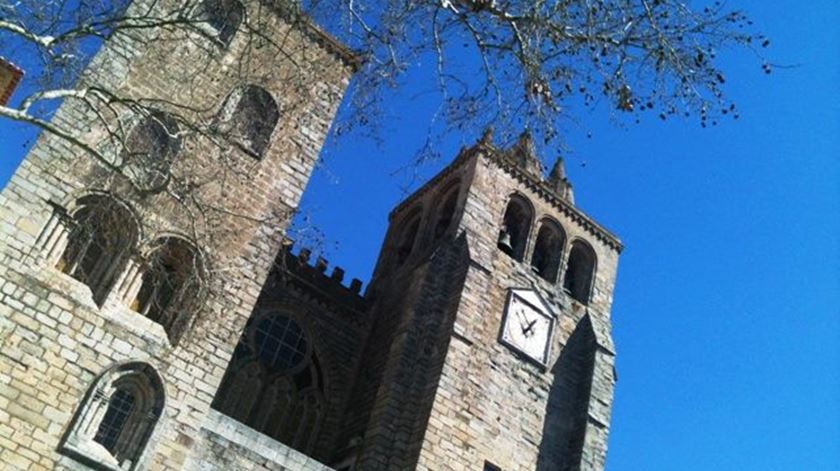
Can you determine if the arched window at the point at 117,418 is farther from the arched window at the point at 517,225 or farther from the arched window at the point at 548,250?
the arched window at the point at 548,250

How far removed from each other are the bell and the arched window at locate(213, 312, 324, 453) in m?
5.17

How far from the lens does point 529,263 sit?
65.1 feet

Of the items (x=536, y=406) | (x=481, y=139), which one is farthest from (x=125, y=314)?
(x=536, y=406)

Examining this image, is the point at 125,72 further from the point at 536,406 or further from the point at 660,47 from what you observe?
the point at 536,406

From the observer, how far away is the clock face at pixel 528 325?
17.8 m

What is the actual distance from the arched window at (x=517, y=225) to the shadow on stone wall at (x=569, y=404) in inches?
94.0

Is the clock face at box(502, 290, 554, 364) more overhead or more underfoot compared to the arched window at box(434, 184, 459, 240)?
more underfoot

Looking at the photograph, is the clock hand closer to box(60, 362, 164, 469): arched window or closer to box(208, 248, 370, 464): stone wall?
box(208, 248, 370, 464): stone wall

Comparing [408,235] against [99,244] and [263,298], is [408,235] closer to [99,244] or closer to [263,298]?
[263,298]

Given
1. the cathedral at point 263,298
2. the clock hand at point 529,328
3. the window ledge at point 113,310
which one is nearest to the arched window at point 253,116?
the cathedral at point 263,298

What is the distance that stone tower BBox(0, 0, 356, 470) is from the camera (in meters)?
10.7

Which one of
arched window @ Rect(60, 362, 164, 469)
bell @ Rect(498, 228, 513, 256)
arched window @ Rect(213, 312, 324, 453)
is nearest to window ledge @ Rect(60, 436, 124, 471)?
arched window @ Rect(60, 362, 164, 469)

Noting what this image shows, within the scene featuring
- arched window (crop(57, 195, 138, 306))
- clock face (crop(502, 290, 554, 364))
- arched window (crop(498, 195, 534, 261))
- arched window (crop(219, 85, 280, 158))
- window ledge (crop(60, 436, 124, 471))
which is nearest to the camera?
window ledge (crop(60, 436, 124, 471))

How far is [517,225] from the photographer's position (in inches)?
820
